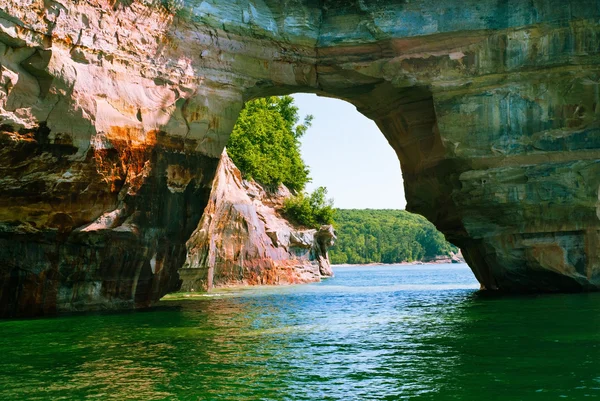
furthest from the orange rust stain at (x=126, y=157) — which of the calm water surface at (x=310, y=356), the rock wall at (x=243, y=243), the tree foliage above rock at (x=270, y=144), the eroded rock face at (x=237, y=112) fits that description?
the tree foliage above rock at (x=270, y=144)

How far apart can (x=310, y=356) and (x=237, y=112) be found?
9786mm

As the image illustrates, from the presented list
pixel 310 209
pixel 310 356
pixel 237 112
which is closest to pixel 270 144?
pixel 310 209

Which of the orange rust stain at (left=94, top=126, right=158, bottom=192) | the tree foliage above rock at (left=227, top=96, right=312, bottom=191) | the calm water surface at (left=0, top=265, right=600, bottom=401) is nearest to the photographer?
the calm water surface at (left=0, top=265, right=600, bottom=401)

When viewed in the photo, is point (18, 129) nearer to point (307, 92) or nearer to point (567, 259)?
point (307, 92)

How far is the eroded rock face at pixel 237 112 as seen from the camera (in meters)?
13.6

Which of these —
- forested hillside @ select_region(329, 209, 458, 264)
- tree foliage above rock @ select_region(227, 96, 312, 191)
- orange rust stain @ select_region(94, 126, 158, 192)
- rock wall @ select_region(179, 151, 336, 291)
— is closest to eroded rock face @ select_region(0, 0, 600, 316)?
orange rust stain @ select_region(94, 126, 158, 192)


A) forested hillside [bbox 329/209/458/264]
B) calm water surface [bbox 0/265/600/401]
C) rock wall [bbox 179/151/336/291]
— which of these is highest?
forested hillside [bbox 329/209/458/264]

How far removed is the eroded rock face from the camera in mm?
13560

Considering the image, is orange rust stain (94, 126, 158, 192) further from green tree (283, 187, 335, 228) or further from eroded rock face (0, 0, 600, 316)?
green tree (283, 187, 335, 228)

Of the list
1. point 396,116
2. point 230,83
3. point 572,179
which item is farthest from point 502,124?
point 230,83

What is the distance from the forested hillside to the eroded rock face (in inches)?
3811

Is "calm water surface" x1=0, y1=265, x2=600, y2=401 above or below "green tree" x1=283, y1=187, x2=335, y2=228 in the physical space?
below

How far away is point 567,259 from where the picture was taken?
1723cm

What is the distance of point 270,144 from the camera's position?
139 ft
